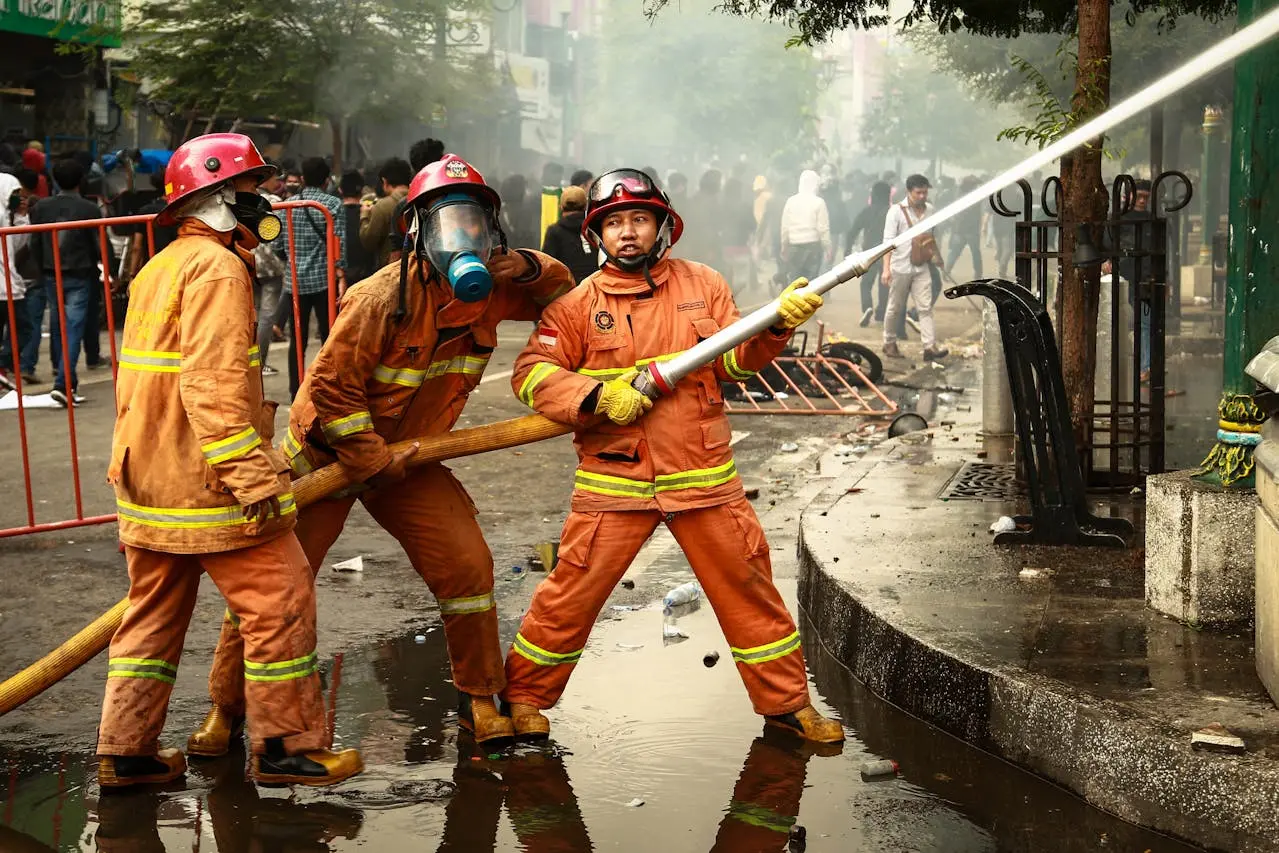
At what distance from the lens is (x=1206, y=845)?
412 centimetres

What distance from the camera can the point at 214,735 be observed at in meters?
4.90

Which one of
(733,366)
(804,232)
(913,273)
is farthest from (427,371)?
(804,232)

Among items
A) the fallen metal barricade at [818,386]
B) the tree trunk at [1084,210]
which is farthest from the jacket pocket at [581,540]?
the fallen metal barricade at [818,386]

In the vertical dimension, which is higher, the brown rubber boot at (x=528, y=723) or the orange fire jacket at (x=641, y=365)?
the orange fire jacket at (x=641, y=365)

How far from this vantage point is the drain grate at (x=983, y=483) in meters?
7.97

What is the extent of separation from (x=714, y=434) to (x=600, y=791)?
1.09 metres

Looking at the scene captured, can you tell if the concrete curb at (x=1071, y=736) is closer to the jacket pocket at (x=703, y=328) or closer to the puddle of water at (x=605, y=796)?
the puddle of water at (x=605, y=796)

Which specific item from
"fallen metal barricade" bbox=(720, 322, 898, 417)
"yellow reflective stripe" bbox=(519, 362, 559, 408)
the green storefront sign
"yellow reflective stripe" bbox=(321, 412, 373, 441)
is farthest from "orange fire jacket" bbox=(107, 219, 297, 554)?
the green storefront sign

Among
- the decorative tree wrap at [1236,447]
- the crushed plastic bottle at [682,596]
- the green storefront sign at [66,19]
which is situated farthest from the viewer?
the green storefront sign at [66,19]

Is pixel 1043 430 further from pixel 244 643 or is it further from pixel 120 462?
pixel 120 462

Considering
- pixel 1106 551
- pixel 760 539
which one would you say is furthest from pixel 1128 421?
pixel 760 539

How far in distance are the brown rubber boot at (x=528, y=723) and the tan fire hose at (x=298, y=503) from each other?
2.59ft

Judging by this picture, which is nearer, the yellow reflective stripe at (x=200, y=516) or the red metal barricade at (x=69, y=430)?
the yellow reflective stripe at (x=200, y=516)

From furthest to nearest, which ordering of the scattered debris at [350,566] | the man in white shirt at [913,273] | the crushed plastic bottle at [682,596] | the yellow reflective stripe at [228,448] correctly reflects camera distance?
the man in white shirt at [913,273] → the scattered debris at [350,566] → the crushed plastic bottle at [682,596] → the yellow reflective stripe at [228,448]
